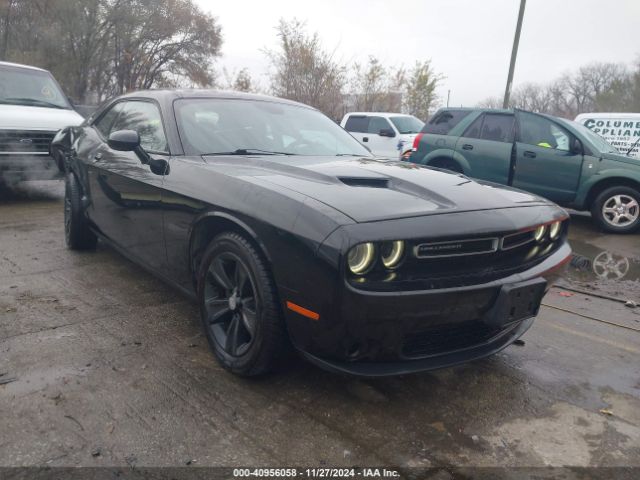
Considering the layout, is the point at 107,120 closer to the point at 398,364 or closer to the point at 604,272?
the point at 398,364

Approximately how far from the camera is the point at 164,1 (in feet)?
86.1

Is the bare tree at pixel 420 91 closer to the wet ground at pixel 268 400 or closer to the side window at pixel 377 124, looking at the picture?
the side window at pixel 377 124

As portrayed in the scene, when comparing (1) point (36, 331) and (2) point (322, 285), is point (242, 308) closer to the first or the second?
(2) point (322, 285)

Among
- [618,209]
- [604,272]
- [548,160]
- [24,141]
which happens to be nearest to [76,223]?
[24,141]

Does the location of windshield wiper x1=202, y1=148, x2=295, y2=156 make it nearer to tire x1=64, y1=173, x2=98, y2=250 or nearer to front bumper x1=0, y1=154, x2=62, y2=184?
tire x1=64, y1=173, x2=98, y2=250

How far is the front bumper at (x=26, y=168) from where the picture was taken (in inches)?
258

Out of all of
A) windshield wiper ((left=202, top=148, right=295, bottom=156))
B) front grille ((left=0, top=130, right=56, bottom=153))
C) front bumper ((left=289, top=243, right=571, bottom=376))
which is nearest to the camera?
front bumper ((left=289, top=243, right=571, bottom=376))

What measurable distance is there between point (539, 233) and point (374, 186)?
34.2 inches

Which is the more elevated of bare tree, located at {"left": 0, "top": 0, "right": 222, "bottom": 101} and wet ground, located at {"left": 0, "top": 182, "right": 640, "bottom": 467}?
bare tree, located at {"left": 0, "top": 0, "right": 222, "bottom": 101}

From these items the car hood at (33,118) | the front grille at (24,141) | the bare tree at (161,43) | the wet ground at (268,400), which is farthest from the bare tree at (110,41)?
the wet ground at (268,400)

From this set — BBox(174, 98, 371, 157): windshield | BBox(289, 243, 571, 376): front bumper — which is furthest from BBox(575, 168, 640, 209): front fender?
BBox(289, 243, 571, 376): front bumper

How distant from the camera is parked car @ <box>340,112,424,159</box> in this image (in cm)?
1191

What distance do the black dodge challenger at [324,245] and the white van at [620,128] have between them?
834 cm

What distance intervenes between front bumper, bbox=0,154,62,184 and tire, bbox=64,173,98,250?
2105 millimetres
